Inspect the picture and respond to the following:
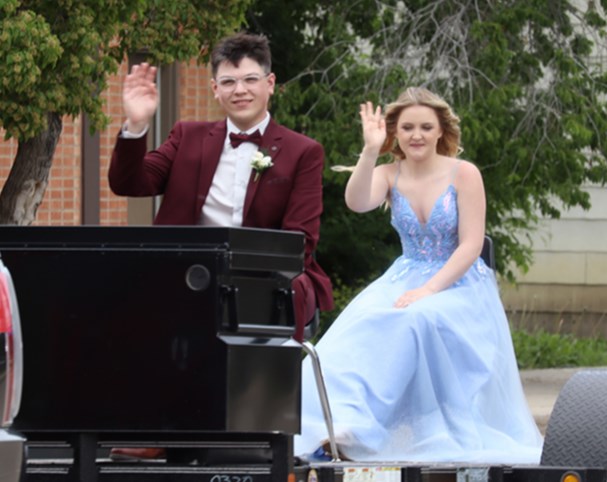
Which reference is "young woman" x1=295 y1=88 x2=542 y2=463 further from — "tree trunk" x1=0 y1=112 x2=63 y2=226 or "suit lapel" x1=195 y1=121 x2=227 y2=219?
"tree trunk" x1=0 y1=112 x2=63 y2=226

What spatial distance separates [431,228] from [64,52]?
347 centimetres

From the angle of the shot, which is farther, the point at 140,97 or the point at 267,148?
the point at 267,148

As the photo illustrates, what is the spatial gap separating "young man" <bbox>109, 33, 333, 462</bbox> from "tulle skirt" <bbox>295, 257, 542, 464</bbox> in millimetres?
549

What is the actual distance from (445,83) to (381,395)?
7109 millimetres

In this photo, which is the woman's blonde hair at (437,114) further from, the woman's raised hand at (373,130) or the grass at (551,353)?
the grass at (551,353)

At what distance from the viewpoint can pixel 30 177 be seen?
1113 cm

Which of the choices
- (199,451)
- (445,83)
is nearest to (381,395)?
(199,451)

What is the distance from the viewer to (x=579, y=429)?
5.94 m

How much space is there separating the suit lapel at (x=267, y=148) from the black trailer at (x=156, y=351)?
1.03 meters

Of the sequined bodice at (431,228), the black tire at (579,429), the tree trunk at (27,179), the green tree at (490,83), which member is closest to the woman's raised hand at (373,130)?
the sequined bodice at (431,228)

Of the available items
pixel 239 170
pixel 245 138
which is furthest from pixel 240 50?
pixel 239 170

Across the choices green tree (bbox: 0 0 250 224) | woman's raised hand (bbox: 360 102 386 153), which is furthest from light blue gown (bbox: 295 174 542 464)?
green tree (bbox: 0 0 250 224)

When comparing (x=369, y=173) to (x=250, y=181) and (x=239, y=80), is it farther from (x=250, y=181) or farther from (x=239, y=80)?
(x=239, y=80)

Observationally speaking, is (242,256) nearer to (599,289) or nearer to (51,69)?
(51,69)
